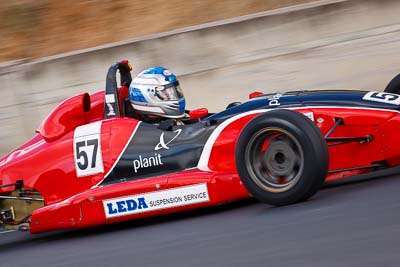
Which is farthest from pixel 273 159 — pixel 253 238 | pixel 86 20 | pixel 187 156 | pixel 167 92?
pixel 86 20

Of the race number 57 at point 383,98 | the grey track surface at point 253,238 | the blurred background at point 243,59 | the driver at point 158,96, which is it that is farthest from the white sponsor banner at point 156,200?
the blurred background at point 243,59

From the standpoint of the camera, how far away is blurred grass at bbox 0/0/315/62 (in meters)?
11.7

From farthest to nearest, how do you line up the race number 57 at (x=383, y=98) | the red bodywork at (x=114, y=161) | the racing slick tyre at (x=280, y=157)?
the race number 57 at (x=383, y=98) < the red bodywork at (x=114, y=161) < the racing slick tyre at (x=280, y=157)

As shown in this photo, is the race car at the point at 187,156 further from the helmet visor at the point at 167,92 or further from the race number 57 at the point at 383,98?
the helmet visor at the point at 167,92

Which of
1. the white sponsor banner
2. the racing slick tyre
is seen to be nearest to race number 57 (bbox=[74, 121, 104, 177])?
the white sponsor banner

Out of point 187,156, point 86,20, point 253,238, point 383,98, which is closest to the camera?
point 253,238

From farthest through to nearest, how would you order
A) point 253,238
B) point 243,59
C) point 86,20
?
point 86,20
point 243,59
point 253,238

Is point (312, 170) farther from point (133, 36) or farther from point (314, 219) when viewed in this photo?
point (133, 36)

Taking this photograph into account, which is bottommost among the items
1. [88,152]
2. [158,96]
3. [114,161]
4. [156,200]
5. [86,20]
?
[156,200]

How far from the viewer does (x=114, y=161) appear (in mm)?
7496

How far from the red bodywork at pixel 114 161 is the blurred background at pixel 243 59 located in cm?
216

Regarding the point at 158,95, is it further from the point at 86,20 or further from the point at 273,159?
the point at 86,20

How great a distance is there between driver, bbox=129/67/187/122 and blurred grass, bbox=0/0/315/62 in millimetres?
3860

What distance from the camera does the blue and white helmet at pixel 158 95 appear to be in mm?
7754
